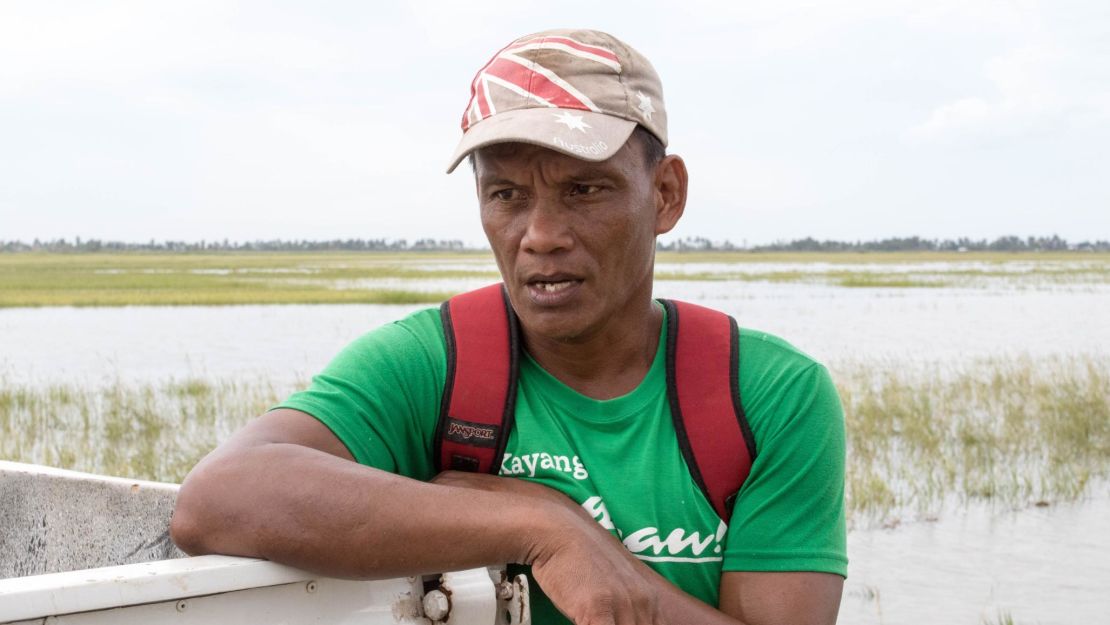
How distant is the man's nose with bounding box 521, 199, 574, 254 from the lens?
212 cm

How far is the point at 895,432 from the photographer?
1077 centimetres

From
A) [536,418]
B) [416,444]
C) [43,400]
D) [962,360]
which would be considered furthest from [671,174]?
[962,360]

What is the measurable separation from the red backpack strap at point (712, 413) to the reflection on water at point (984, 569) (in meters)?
4.52

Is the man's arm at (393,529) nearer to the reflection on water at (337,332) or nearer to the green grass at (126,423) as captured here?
the green grass at (126,423)

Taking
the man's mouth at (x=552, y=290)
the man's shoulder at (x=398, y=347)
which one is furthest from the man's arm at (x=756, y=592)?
the man's mouth at (x=552, y=290)

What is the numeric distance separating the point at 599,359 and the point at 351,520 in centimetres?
63

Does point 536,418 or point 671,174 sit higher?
point 671,174

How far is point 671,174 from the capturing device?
2342mm

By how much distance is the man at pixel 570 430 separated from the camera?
1.88m

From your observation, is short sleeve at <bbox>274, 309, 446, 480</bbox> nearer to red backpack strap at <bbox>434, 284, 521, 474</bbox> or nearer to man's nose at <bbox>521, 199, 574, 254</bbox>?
red backpack strap at <bbox>434, 284, 521, 474</bbox>

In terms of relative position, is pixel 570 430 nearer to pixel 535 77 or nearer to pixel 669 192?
pixel 669 192

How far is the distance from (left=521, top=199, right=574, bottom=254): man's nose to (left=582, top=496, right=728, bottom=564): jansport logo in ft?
1.53

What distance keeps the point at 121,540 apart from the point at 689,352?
1.64 m

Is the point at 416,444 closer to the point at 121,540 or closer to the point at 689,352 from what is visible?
the point at 689,352
